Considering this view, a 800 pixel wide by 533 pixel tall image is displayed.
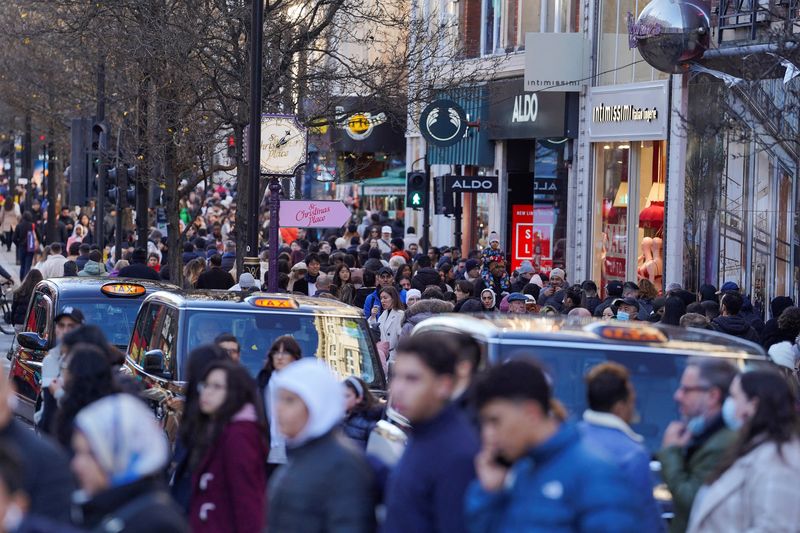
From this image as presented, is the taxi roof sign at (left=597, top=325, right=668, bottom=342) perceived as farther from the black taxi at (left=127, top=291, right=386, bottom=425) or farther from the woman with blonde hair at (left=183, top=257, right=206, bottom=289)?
the woman with blonde hair at (left=183, top=257, right=206, bottom=289)

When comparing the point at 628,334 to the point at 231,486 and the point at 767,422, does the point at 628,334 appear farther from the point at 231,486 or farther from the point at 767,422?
the point at 231,486

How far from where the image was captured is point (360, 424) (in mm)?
8156

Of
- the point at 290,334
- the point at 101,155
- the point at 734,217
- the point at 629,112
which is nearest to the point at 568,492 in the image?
the point at 290,334

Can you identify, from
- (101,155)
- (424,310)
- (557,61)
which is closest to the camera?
(424,310)

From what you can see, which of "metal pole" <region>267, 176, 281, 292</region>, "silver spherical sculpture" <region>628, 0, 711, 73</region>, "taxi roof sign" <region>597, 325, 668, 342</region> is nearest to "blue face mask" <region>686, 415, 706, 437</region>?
"taxi roof sign" <region>597, 325, 668, 342</region>

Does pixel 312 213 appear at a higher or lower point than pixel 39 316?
higher

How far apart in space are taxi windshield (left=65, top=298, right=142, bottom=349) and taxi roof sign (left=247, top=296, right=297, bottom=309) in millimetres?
Result: 3255

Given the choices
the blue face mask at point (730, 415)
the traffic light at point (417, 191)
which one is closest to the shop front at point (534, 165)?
the traffic light at point (417, 191)

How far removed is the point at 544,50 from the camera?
91.8ft

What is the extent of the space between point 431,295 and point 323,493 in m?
10.4

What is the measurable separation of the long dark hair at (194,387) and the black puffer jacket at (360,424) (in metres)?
1.03

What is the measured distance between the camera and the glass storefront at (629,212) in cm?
2473

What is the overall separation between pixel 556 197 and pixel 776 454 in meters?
25.4

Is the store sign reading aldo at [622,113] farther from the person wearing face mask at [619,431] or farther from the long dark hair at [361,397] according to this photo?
the person wearing face mask at [619,431]
